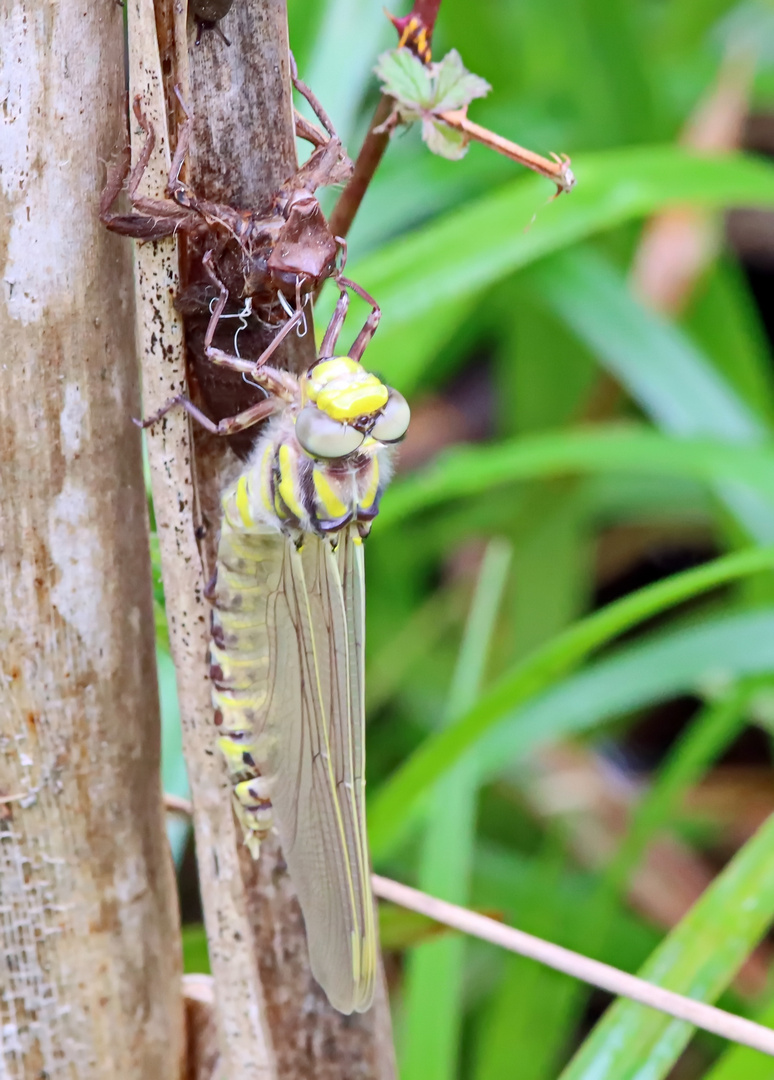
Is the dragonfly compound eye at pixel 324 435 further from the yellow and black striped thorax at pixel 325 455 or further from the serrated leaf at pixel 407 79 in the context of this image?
the serrated leaf at pixel 407 79

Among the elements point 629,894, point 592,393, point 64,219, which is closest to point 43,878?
point 64,219

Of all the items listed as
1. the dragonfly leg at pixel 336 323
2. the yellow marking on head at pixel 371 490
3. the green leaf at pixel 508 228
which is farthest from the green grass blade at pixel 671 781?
the dragonfly leg at pixel 336 323

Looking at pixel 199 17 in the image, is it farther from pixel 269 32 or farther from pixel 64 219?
pixel 64 219

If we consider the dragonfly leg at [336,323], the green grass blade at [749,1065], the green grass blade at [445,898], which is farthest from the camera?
the green grass blade at [445,898]

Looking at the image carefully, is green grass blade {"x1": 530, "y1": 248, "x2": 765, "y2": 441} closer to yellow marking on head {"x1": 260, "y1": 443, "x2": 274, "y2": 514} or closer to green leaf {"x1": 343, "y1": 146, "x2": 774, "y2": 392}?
green leaf {"x1": 343, "y1": 146, "x2": 774, "y2": 392}

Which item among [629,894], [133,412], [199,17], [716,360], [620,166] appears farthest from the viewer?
[716,360]

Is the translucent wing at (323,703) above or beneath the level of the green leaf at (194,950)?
above
